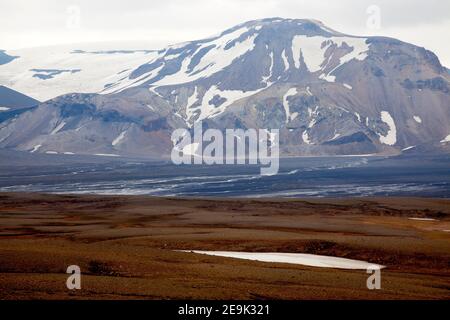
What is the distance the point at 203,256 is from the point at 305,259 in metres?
6.11

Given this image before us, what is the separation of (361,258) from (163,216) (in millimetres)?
41042

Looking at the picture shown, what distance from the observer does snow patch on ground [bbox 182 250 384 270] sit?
134 feet

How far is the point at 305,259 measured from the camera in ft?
142

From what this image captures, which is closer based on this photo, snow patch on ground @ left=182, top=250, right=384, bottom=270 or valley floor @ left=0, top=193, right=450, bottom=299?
valley floor @ left=0, top=193, right=450, bottom=299

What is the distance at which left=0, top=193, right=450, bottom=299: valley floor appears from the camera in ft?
92.8

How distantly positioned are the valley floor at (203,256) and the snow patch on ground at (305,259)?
1.53 meters

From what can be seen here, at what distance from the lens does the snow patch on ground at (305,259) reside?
40875 millimetres

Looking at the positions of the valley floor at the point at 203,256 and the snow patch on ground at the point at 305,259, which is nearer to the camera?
the valley floor at the point at 203,256

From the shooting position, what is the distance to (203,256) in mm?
40344

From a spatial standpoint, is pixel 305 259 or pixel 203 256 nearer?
pixel 203 256

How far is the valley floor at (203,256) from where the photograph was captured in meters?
28.3

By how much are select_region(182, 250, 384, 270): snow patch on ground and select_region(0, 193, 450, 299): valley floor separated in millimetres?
1526

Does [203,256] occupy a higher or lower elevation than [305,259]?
higher
